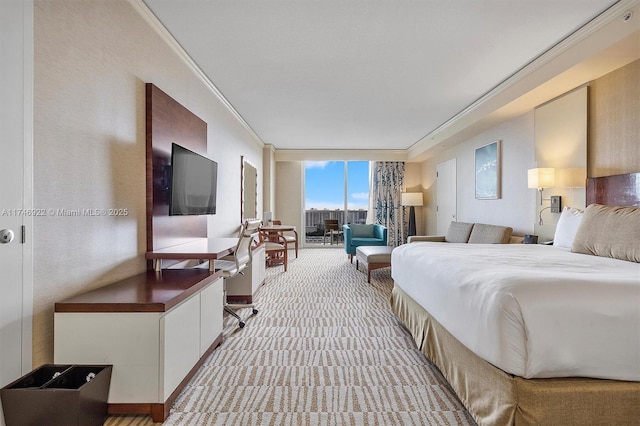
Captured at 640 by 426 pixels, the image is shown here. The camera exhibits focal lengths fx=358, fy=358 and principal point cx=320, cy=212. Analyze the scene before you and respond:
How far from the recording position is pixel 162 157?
9.55 feet

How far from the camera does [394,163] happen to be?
9.08 metres

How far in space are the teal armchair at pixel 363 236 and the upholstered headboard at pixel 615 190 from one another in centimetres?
384

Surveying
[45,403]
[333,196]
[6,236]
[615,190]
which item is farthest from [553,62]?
[333,196]

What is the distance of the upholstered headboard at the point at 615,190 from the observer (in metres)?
2.86

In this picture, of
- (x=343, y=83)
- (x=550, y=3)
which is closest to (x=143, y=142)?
(x=343, y=83)

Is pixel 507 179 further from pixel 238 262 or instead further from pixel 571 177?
pixel 238 262

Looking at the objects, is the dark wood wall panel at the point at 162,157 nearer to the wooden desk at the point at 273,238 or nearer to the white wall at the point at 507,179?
the wooden desk at the point at 273,238

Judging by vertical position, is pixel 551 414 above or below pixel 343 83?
below

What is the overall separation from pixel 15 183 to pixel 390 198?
323 inches

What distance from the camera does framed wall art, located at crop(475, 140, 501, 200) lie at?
5246 mm

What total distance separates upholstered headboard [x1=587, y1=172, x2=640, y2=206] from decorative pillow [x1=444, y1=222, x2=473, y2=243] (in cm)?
220

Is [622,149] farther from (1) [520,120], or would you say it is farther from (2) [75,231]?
(2) [75,231]

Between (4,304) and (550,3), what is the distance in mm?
3697

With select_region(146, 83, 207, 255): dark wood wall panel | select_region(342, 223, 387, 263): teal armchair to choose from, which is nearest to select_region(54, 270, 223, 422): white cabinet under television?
select_region(146, 83, 207, 255): dark wood wall panel
